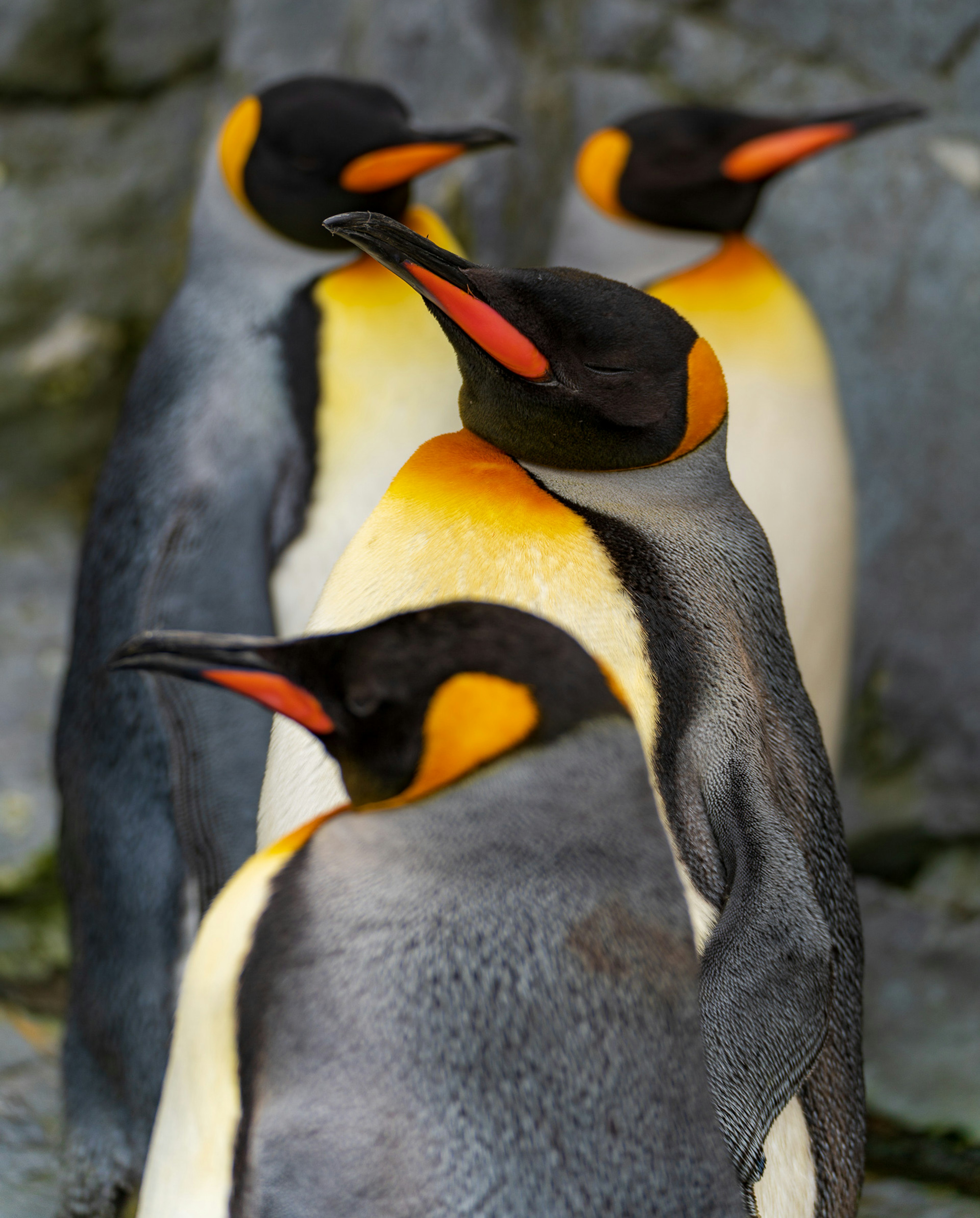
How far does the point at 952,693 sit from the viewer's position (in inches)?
120

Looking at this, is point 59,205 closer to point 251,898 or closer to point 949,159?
point 949,159

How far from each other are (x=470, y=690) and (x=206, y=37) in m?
3.14

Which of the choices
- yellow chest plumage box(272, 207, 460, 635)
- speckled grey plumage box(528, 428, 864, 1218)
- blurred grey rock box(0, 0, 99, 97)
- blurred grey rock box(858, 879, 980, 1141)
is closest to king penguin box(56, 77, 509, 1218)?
yellow chest plumage box(272, 207, 460, 635)

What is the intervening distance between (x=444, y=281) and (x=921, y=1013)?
6.52 ft

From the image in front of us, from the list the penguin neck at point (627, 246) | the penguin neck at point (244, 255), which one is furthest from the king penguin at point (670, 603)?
the penguin neck at point (627, 246)

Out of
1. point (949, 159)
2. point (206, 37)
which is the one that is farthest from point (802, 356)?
point (206, 37)

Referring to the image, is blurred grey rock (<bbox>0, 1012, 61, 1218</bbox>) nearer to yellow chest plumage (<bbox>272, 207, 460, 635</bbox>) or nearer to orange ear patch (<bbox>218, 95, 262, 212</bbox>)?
yellow chest plumage (<bbox>272, 207, 460, 635</bbox>)

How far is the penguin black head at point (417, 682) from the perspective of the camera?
0.92 m

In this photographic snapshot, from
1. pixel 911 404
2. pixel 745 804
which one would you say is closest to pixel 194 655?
pixel 745 804

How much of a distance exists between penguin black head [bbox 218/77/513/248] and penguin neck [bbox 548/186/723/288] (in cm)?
46

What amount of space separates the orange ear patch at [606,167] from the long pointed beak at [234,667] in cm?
180

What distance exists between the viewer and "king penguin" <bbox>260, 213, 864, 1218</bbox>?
1.12m

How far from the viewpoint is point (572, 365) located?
1.22 metres

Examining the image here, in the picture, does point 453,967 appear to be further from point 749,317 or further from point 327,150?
point 749,317
